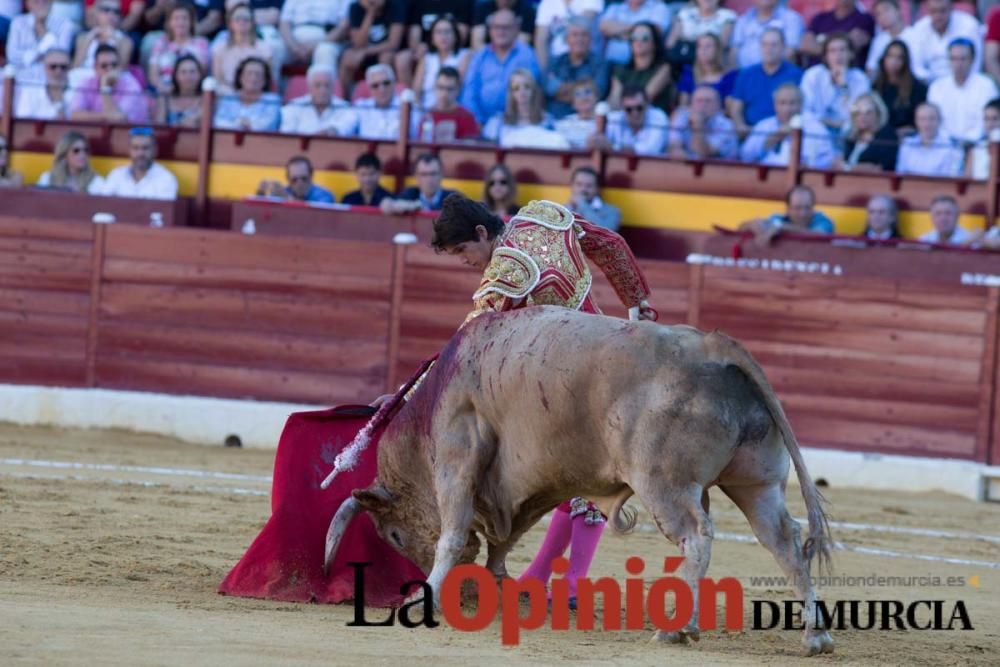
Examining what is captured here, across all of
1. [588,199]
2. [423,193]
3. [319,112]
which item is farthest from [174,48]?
[588,199]

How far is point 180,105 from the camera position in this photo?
10.4 m

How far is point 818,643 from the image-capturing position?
4242mm

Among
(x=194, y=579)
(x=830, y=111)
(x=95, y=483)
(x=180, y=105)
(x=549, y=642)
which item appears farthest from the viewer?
(x=180, y=105)

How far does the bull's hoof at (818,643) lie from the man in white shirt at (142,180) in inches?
262

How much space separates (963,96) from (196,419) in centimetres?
469

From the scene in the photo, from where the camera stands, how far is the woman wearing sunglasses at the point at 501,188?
9125 millimetres

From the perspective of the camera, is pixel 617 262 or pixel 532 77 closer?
pixel 617 262

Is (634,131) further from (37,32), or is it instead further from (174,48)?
(37,32)

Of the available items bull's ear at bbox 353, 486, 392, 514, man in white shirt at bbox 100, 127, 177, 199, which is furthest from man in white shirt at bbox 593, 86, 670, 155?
bull's ear at bbox 353, 486, 392, 514

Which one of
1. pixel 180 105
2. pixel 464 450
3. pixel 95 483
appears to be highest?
pixel 180 105

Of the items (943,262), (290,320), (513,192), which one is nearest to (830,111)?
(943,262)

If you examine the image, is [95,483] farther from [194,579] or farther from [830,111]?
A: [830,111]

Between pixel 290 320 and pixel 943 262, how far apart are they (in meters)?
3.67

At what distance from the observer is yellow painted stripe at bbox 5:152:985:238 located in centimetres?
938
